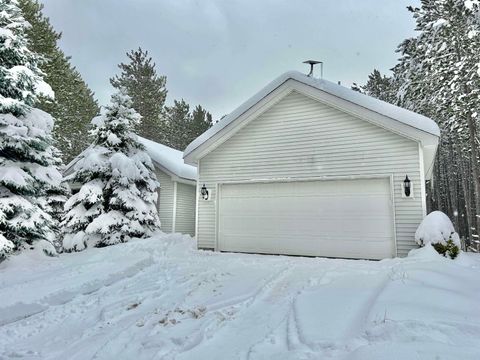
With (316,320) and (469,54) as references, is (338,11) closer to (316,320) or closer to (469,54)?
(469,54)

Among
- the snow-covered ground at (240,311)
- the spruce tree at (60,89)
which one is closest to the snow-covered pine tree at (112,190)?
the snow-covered ground at (240,311)

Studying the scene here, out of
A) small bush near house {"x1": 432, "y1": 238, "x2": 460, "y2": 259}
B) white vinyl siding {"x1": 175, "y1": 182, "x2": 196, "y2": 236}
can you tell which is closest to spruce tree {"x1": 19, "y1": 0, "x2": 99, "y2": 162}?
white vinyl siding {"x1": 175, "y1": 182, "x2": 196, "y2": 236}

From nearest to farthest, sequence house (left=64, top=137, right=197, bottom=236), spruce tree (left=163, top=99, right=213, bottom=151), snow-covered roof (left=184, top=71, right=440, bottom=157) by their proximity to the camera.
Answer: snow-covered roof (left=184, top=71, right=440, bottom=157) < house (left=64, top=137, right=197, bottom=236) < spruce tree (left=163, top=99, right=213, bottom=151)

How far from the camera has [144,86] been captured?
29547 mm

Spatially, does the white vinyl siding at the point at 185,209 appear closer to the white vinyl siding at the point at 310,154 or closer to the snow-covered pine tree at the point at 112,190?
the snow-covered pine tree at the point at 112,190

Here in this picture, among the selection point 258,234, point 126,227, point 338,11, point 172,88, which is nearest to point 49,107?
point 126,227

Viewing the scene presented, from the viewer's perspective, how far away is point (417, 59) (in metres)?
15.7

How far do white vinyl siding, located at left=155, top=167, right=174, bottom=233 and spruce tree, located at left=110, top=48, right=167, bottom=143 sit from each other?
15.6 meters

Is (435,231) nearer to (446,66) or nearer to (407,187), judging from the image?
(407,187)

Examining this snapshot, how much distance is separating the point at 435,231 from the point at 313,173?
3327 mm

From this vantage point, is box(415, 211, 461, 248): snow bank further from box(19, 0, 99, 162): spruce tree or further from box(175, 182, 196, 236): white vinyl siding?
box(19, 0, 99, 162): spruce tree

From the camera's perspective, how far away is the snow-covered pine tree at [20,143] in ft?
24.3

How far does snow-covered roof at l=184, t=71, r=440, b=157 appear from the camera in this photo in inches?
310

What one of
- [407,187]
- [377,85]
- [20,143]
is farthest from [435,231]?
[377,85]
